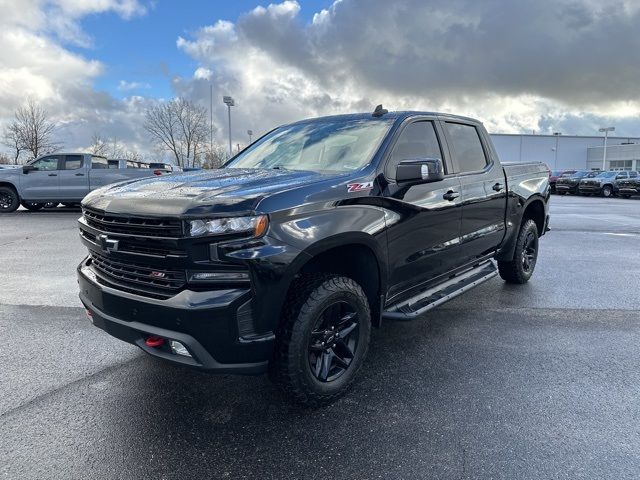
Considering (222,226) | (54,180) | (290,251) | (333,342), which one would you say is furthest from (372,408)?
(54,180)

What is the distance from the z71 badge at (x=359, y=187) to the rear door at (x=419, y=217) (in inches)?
7.1

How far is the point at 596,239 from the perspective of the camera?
398 inches

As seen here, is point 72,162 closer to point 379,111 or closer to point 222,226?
point 379,111

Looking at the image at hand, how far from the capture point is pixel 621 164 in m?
67.3

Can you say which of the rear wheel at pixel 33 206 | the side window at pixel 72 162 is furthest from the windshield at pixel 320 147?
the rear wheel at pixel 33 206

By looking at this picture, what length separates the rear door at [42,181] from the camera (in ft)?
48.3

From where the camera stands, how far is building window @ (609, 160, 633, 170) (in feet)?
214

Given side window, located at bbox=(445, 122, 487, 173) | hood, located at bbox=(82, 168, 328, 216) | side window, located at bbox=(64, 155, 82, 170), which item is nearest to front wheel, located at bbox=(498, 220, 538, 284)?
side window, located at bbox=(445, 122, 487, 173)

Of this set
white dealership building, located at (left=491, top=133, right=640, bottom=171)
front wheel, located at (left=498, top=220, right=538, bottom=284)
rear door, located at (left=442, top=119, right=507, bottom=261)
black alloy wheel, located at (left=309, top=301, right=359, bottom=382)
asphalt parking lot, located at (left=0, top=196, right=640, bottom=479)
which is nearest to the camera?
asphalt parking lot, located at (left=0, top=196, right=640, bottom=479)

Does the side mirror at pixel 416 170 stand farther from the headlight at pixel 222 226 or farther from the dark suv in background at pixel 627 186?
the dark suv in background at pixel 627 186

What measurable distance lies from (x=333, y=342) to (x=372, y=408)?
0.50 meters

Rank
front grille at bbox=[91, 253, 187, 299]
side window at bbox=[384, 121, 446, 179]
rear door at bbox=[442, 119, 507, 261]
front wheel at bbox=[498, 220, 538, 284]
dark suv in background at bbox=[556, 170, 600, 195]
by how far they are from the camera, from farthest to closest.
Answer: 1. dark suv in background at bbox=[556, 170, 600, 195]
2. front wheel at bbox=[498, 220, 538, 284]
3. rear door at bbox=[442, 119, 507, 261]
4. side window at bbox=[384, 121, 446, 179]
5. front grille at bbox=[91, 253, 187, 299]

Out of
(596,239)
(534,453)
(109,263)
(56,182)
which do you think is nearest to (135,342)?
(109,263)

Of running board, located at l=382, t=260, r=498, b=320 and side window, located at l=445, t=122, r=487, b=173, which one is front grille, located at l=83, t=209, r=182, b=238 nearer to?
running board, located at l=382, t=260, r=498, b=320
